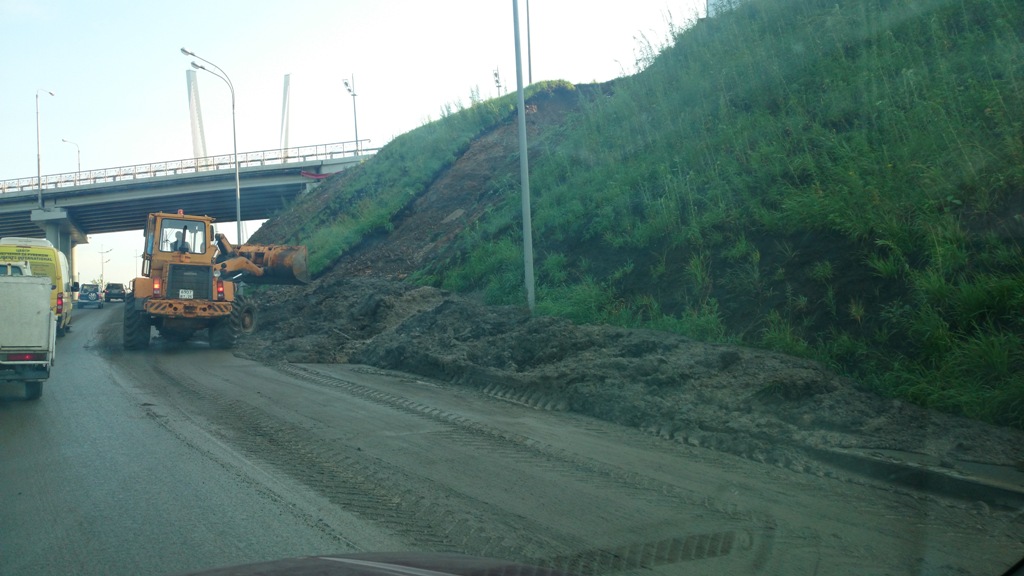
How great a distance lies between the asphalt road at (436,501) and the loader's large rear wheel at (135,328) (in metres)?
9.47

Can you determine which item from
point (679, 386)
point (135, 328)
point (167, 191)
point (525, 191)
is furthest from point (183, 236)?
point (167, 191)

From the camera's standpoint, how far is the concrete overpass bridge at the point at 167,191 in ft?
167

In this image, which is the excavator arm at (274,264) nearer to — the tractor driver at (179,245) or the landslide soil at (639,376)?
the landslide soil at (639,376)

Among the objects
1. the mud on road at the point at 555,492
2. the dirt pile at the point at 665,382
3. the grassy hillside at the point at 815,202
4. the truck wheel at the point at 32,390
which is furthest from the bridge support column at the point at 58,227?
the mud on road at the point at 555,492

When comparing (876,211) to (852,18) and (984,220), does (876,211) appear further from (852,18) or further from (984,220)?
(852,18)

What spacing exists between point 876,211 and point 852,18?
358 inches

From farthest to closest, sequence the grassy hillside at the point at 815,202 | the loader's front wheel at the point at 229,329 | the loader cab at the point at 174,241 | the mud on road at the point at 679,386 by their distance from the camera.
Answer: the loader's front wheel at the point at 229,329 → the loader cab at the point at 174,241 → the grassy hillside at the point at 815,202 → the mud on road at the point at 679,386

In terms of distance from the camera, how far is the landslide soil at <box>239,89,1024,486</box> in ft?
24.9

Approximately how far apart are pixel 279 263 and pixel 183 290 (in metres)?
4.18

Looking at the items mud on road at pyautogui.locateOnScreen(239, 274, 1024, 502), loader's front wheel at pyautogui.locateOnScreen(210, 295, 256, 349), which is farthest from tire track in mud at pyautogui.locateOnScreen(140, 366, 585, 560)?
loader's front wheel at pyautogui.locateOnScreen(210, 295, 256, 349)

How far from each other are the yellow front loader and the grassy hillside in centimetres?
583

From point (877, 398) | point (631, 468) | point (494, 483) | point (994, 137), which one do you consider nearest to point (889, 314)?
point (877, 398)

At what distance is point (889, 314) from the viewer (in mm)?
9828

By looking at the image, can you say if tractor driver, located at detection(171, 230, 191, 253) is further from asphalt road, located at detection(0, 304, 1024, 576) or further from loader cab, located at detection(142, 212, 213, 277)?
asphalt road, located at detection(0, 304, 1024, 576)
